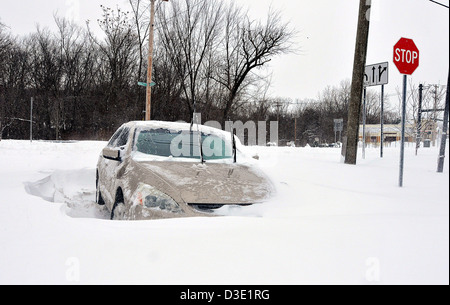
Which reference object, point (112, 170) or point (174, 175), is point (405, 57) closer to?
point (174, 175)

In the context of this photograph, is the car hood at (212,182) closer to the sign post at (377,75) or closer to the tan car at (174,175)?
the tan car at (174,175)

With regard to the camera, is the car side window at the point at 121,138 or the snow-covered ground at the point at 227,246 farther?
the car side window at the point at 121,138

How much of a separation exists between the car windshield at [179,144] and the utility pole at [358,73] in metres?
4.08

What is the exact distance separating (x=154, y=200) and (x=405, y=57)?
131 inches

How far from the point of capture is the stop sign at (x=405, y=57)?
12.8ft

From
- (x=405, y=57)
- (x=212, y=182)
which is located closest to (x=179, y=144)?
(x=212, y=182)

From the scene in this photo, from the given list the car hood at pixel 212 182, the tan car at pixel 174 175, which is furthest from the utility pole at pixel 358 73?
the car hood at pixel 212 182

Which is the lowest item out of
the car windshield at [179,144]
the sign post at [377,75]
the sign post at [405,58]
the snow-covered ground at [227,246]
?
the snow-covered ground at [227,246]

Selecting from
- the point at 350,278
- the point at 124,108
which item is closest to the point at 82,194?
the point at 350,278

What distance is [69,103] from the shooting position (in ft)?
101

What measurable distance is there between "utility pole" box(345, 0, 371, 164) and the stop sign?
3421 millimetres

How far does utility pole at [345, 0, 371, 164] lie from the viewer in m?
7.44

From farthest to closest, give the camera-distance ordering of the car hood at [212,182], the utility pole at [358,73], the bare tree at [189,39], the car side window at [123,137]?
1. the bare tree at [189,39]
2. the utility pole at [358,73]
3. the car side window at [123,137]
4. the car hood at [212,182]
